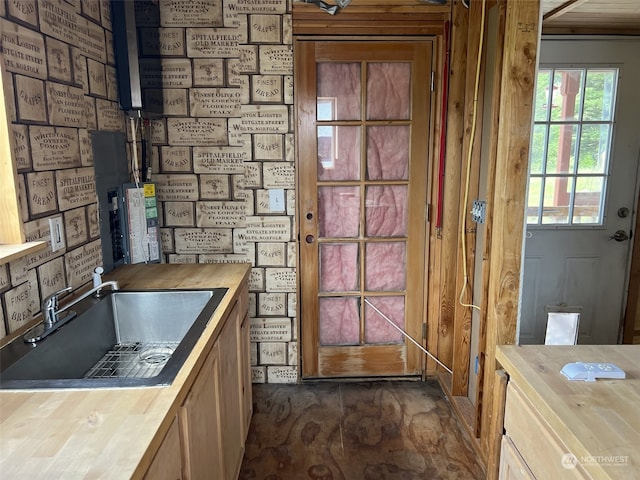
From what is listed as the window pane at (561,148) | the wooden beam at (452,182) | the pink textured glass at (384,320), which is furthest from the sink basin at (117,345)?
the window pane at (561,148)

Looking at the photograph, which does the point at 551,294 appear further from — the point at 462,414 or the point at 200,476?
the point at 200,476

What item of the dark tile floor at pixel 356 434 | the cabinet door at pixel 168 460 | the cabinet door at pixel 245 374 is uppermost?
the cabinet door at pixel 168 460

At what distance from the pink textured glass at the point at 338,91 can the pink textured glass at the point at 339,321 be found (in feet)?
3.69

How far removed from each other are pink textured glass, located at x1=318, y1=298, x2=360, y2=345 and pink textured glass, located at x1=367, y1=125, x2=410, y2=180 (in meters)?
0.80

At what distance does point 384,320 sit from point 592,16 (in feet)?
7.06

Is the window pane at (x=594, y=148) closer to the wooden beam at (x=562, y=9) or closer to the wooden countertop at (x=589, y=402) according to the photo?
the wooden beam at (x=562, y=9)

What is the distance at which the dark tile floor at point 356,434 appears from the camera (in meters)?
2.22

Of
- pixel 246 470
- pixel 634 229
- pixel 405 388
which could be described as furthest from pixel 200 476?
pixel 634 229

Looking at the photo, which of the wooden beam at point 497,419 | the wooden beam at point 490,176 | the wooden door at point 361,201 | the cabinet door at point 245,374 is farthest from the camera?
the wooden door at point 361,201

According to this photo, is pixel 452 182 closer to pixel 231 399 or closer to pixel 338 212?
pixel 338 212

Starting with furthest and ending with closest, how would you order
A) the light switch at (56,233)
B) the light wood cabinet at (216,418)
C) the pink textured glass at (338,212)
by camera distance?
the pink textured glass at (338,212) → the light switch at (56,233) → the light wood cabinet at (216,418)

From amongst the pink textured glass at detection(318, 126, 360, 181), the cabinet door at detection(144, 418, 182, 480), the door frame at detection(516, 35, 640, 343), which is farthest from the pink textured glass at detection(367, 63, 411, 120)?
the cabinet door at detection(144, 418, 182, 480)

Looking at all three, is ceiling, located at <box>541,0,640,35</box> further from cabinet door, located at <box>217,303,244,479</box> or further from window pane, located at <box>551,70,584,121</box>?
cabinet door, located at <box>217,303,244,479</box>

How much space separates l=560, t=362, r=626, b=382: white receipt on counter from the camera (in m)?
1.23
